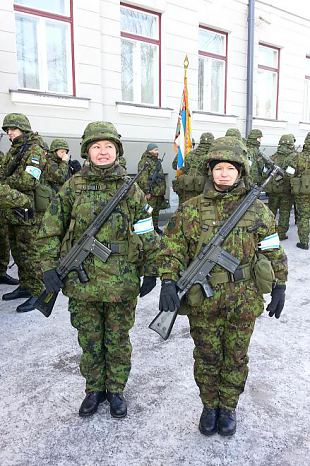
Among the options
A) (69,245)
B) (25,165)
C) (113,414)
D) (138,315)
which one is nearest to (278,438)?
(113,414)

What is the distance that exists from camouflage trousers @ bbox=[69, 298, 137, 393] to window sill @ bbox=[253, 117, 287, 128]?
904 centimetres

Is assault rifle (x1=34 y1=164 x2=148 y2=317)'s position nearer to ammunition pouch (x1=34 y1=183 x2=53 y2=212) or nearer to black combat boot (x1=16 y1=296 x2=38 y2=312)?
black combat boot (x1=16 y1=296 x2=38 y2=312)

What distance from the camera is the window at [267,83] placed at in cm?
1081

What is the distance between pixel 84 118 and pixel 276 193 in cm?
374

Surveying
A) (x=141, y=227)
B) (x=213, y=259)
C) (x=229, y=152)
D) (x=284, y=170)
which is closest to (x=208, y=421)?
(x=213, y=259)

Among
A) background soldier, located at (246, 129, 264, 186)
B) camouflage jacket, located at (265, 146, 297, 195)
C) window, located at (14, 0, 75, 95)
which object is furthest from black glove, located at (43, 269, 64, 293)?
background soldier, located at (246, 129, 264, 186)

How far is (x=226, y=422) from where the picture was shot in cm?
240

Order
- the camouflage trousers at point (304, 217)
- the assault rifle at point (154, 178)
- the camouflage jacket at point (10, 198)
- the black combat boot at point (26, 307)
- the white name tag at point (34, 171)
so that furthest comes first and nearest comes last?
the assault rifle at point (154, 178) → the camouflage trousers at point (304, 217) → the black combat boot at point (26, 307) → the white name tag at point (34, 171) → the camouflage jacket at point (10, 198)

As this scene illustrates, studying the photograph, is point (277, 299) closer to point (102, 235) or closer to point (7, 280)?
point (102, 235)

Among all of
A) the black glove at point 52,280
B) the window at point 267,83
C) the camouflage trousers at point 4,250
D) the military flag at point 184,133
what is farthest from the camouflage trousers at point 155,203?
the black glove at point 52,280

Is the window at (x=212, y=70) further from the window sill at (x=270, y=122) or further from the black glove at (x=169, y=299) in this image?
the black glove at (x=169, y=299)

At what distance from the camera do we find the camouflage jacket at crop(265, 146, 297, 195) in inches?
288

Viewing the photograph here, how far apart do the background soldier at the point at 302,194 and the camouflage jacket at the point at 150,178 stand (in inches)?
90.0

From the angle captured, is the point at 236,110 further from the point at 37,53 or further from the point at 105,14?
the point at 37,53
